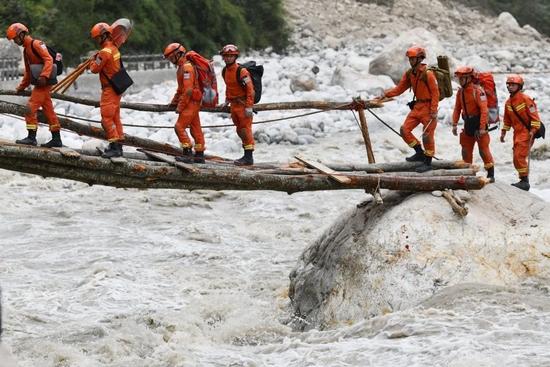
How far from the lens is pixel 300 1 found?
2306 inches

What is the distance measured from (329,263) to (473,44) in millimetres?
43795

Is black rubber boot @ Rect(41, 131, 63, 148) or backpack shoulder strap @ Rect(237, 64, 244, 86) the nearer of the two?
black rubber boot @ Rect(41, 131, 63, 148)

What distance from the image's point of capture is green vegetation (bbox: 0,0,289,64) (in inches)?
1152

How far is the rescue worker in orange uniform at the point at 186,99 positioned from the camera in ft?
30.6

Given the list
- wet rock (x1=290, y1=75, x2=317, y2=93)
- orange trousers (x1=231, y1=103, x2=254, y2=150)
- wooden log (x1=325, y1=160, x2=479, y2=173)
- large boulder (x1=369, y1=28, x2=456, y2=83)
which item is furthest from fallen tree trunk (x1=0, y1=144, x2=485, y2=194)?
large boulder (x1=369, y1=28, x2=456, y2=83)

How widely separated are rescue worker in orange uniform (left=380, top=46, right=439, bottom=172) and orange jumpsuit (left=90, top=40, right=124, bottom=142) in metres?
2.83

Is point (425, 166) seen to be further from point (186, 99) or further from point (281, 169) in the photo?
point (186, 99)

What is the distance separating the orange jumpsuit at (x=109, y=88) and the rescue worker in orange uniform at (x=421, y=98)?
2828 millimetres

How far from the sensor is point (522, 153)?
10828 millimetres

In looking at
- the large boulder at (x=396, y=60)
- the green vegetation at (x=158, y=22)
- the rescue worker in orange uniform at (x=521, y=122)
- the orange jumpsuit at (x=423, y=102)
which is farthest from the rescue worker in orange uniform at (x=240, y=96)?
the large boulder at (x=396, y=60)

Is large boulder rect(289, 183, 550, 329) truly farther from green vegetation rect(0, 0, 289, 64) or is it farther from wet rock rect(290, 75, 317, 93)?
green vegetation rect(0, 0, 289, 64)

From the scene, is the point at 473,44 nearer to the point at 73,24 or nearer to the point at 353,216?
the point at 73,24

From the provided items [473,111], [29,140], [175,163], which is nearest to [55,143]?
[29,140]

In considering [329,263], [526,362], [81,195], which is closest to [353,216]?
[329,263]
